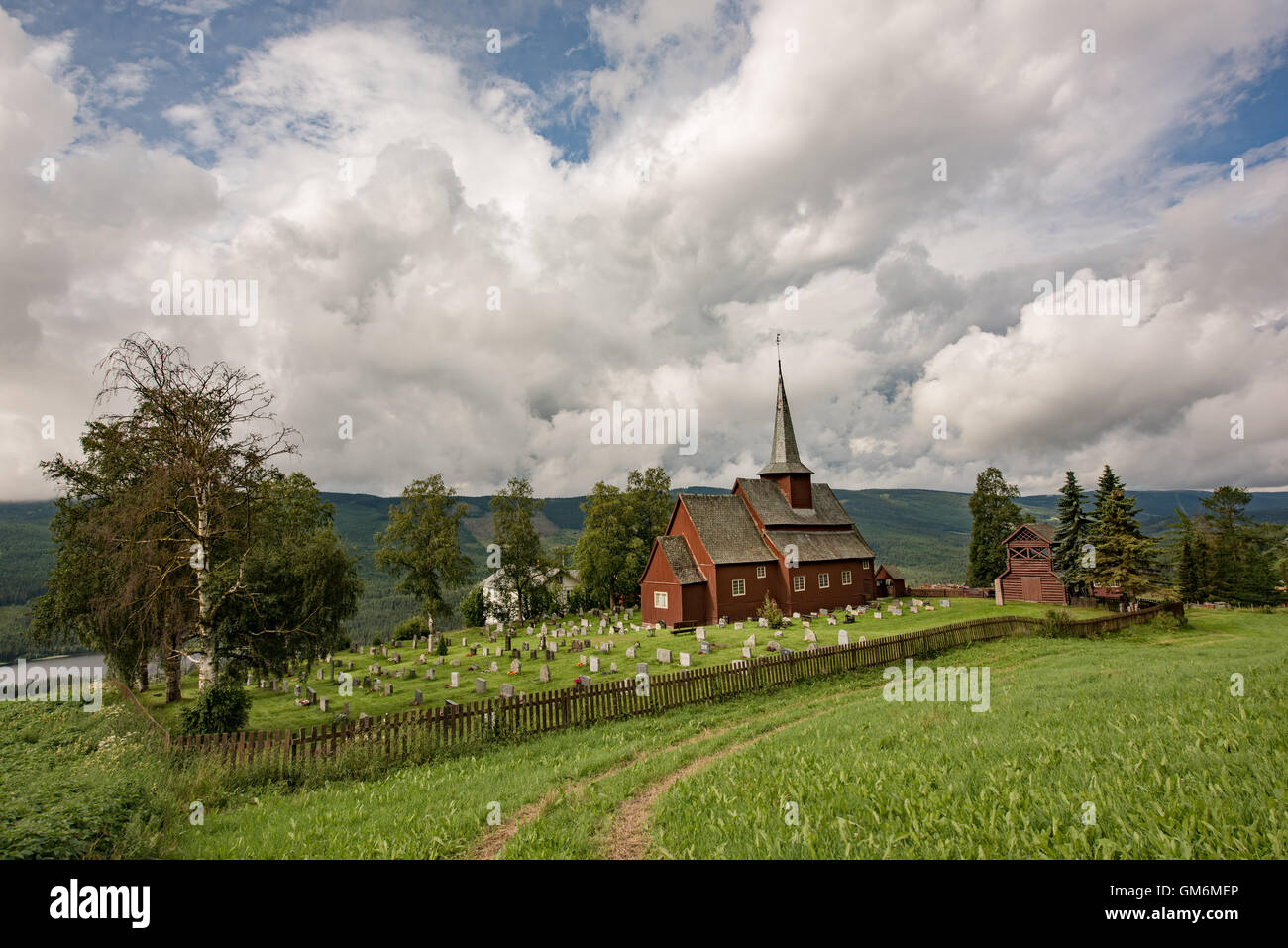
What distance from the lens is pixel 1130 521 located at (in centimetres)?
3769

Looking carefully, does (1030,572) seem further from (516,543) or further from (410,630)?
(410,630)

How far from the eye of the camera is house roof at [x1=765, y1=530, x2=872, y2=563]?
137 feet

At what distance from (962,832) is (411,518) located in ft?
144

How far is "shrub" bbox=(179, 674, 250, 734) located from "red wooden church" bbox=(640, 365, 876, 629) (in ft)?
88.7

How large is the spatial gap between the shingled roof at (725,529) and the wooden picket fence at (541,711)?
1642 cm

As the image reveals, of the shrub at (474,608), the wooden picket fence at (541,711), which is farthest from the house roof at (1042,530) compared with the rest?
the shrub at (474,608)

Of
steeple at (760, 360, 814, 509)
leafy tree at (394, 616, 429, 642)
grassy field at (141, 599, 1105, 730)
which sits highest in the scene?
steeple at (760, 360, 814, 509)

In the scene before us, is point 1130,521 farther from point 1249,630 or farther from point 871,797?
point 871,797

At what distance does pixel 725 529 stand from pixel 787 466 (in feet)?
27.7

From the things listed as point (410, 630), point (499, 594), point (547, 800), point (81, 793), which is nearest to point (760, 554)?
point (499, 594)

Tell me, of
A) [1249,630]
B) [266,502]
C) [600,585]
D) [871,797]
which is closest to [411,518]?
[600,585]

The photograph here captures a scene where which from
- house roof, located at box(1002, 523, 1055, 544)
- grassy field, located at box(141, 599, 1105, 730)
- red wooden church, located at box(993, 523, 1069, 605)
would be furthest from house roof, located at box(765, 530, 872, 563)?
house roof, located at box(1002, 523, 1055, 544)

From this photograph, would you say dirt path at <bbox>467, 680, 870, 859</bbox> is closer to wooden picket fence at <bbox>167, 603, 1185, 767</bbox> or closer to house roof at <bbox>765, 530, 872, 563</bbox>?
wooden picket fence at <bbox>167, 603, 1185, 767</bbox>
